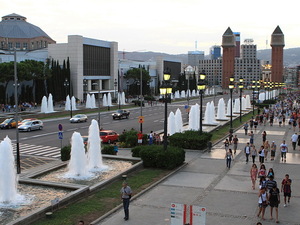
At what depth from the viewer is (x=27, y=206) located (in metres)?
14.4

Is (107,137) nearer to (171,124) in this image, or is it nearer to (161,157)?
(171,124)

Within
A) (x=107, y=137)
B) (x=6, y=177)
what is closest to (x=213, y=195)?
(x=6, y=177)

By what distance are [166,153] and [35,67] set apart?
180ft

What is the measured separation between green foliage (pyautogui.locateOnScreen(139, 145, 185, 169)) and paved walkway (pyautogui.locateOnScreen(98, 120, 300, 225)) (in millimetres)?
675

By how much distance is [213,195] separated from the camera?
16438 millimetres

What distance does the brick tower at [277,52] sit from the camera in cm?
17962

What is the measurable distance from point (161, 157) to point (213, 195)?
5159 mm

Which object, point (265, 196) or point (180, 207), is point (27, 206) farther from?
point (265, 196)

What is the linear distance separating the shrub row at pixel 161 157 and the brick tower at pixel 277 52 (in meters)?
172

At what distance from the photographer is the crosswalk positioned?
27.9m

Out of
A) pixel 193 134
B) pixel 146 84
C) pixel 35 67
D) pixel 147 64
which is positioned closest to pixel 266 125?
pixel 193 134

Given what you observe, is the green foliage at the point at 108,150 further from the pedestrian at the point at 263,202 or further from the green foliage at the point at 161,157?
the pedestrian at the point at 263,202

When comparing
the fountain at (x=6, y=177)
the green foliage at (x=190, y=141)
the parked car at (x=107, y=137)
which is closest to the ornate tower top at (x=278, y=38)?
the parked car at (x=107, y=137)

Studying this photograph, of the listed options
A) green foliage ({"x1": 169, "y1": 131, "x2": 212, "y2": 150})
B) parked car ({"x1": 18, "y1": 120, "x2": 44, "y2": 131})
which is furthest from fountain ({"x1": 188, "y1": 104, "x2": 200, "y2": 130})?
parked car ({"x1": 18, "y1": 120, "x2": 44, "y2": 131})
